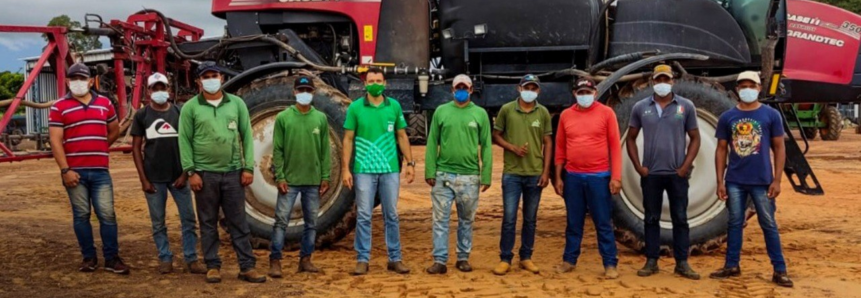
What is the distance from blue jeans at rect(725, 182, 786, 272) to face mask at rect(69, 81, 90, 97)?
4724mm

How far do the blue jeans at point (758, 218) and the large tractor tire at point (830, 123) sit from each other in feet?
66.8

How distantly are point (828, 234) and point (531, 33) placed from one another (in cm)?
356

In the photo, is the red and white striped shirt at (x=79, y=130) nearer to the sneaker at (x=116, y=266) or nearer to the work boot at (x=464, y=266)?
the sneaker at (x=116, y=266)

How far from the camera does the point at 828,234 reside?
8.48 m

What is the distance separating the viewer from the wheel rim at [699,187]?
721 cm

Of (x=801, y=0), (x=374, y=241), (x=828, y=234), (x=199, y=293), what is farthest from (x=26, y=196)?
(x=801, y=0)

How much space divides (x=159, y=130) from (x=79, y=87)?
2.15 feet

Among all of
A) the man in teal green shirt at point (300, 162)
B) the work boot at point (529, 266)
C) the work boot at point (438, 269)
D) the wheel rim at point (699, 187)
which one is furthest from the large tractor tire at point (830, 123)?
the man in teal green shirt at point (300, 162)

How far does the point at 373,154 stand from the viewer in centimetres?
642

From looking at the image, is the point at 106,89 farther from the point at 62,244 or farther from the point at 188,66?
the point at 62,244

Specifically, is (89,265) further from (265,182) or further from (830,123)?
(830,123)

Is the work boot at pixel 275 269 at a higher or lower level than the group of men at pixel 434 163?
lower

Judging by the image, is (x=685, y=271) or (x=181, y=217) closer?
(x=685, y=271)

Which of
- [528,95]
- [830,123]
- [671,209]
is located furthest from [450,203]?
[830,123]
